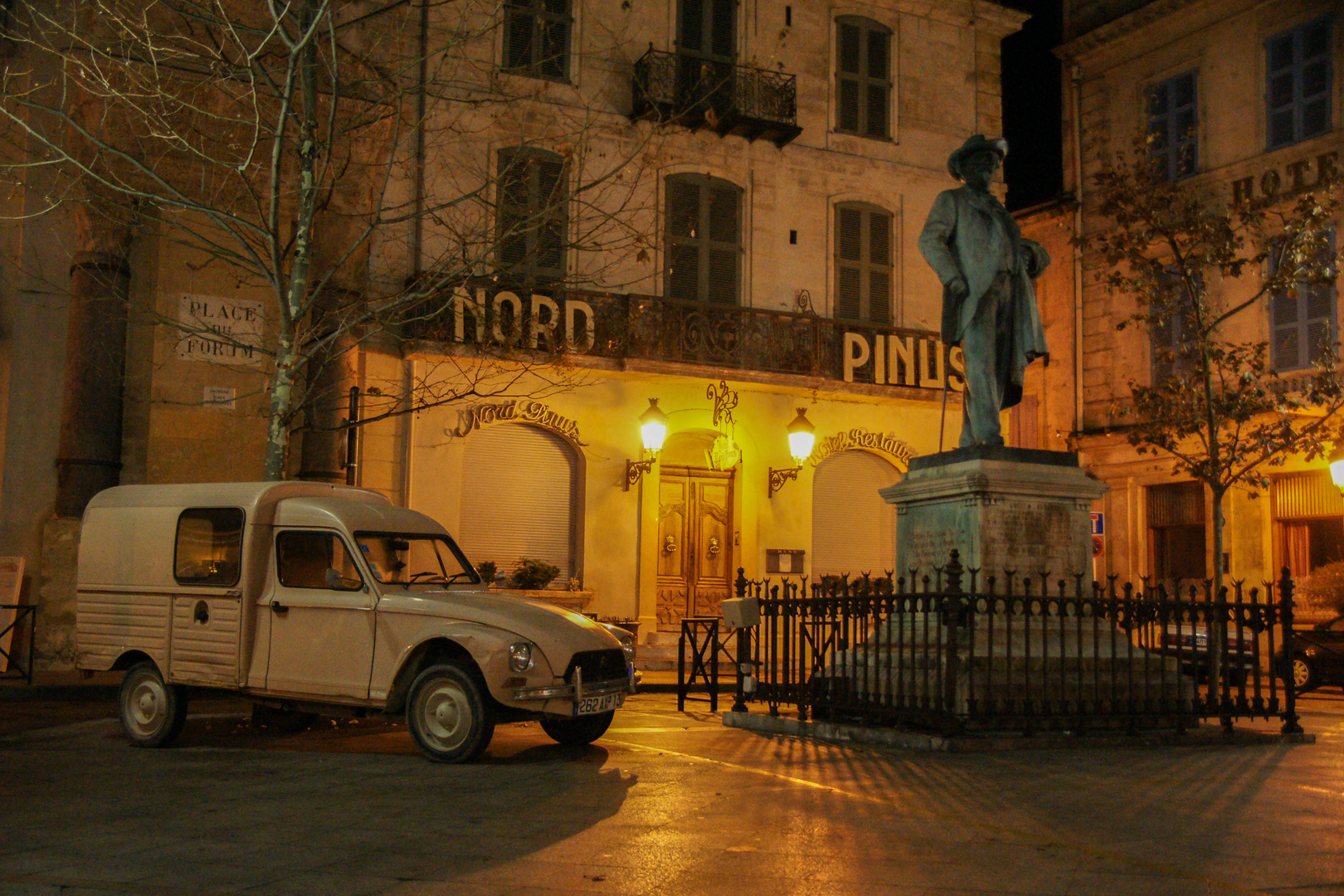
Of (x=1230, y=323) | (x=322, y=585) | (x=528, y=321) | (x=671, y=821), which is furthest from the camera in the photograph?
(x=1230, y=323)

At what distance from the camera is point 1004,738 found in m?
8.80

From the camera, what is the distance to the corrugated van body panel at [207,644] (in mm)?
9469

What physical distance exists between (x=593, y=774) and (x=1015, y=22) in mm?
20922

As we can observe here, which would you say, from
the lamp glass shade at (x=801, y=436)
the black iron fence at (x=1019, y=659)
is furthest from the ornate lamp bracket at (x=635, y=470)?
the black iron fence at (x=1019, y=659)

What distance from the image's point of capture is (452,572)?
1003cm

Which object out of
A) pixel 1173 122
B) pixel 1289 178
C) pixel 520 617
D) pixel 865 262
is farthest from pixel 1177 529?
pixel 520 617

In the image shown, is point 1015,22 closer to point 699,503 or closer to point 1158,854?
point 699,503

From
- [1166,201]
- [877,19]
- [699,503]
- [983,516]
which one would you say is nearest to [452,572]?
[983,516]

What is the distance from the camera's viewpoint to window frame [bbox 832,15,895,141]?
23.1 metres

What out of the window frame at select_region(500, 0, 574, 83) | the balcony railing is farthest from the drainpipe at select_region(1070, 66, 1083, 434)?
the window frame at select_region(500, 0, 574, 83)

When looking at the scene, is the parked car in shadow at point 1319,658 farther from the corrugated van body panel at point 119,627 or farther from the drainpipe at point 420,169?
the corrugated van body panel at point 119,627

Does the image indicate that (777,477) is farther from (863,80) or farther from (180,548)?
(180,548)

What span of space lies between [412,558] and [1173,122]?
20.9m

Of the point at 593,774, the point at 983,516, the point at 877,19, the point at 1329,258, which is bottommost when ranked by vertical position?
the point at 593,774
